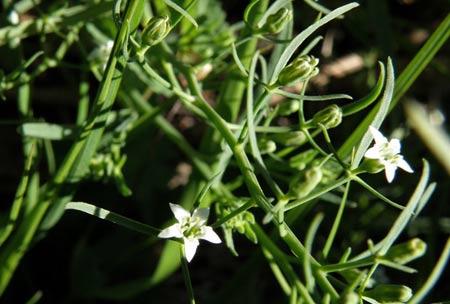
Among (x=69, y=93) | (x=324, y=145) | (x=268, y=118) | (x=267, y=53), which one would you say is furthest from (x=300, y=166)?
(x=69, y=93)

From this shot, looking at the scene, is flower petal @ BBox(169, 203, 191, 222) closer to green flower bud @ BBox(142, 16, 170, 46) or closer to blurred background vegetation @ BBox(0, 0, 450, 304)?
green flower bud @ BBox(142, 16, 170, 46)

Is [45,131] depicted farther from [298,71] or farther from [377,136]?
[377,136]

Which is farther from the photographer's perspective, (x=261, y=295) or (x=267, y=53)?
(x=267, y=53)

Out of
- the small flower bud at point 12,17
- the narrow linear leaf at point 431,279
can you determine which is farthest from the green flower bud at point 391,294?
the small flower bud at point 12,17

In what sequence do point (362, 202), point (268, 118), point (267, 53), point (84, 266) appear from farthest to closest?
point (267, 53) < point (362, 202) < point (84, 266) < point (268, 118)

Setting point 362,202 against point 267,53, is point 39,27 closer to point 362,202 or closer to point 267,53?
point 267,53
